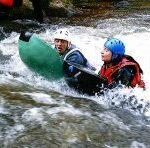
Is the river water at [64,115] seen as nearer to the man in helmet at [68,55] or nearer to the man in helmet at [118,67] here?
the man in helmet at [118,67]

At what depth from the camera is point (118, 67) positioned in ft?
21.5

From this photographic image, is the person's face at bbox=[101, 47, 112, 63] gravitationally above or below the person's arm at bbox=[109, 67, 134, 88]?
above

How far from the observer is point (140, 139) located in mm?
5234

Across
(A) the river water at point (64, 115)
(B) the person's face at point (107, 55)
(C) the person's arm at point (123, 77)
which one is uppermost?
(B) the person's face at point (107, 55)

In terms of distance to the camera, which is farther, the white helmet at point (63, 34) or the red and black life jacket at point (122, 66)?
the white helmet at point (63, 34)

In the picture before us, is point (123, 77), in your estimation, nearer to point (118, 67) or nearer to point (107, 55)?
point (118, 67)

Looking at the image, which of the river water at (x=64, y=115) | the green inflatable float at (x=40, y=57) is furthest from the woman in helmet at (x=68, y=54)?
the river water at (x=64, y=115)

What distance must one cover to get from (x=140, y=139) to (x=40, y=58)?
2.89m

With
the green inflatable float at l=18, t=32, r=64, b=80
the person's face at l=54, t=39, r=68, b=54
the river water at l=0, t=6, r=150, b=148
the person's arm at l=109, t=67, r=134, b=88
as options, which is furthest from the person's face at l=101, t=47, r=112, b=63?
the person's face at l=54, t=39, r=68, b=54

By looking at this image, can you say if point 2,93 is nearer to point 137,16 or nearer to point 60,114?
point 60,114

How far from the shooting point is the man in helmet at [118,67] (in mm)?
6539

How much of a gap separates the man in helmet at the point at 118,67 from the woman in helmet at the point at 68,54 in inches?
24.2

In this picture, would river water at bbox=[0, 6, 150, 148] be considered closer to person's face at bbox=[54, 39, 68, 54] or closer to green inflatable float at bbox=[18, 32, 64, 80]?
green inflatable float at bbox=[18, 32, 64, 80]

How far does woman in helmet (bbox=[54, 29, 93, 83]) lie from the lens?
708cm
